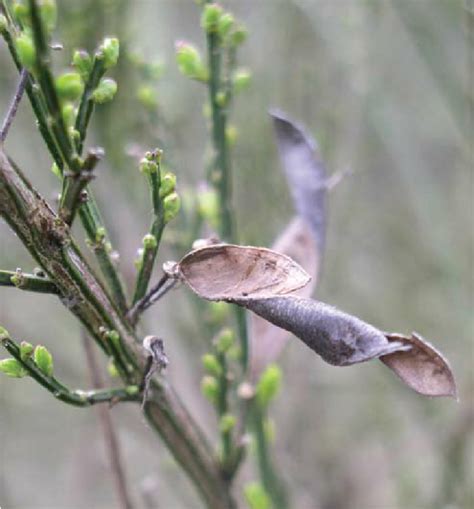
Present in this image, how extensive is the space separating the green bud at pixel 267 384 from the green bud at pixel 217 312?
0.16 metres

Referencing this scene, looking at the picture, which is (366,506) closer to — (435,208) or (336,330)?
(435,208)

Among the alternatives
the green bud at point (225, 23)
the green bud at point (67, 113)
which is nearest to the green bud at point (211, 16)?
the green bud at point (225, 23)

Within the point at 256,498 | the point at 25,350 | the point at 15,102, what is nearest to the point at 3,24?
the point at 15,102

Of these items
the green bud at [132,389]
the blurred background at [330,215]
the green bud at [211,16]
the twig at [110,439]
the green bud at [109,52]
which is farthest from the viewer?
the blurred background at [330,215]

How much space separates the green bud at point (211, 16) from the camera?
1120 millimetres

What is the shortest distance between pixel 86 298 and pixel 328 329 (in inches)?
11.2

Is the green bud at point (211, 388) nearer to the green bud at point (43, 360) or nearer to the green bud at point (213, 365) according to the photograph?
the green bud at point (213, 365)

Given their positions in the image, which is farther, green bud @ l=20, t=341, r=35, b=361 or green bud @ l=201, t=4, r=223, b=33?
green bud @ l=201, t=4, r=223, b=33

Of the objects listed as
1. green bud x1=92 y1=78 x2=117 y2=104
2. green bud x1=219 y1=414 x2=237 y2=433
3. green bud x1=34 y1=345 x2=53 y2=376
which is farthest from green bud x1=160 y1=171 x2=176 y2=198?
green bud x1=219 y1=414 x2=237 y2=433

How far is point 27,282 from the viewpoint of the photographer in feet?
2.70

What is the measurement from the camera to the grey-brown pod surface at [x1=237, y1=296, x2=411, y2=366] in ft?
2.62

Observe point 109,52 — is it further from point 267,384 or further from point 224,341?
point 267,384

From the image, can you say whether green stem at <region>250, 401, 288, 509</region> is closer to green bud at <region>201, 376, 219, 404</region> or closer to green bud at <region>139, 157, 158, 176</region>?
green bud at <region>201, 376, 219, 404</region>

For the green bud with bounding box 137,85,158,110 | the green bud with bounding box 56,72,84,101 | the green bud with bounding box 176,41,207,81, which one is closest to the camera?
the green bud with bounding box 56,72,84,101
